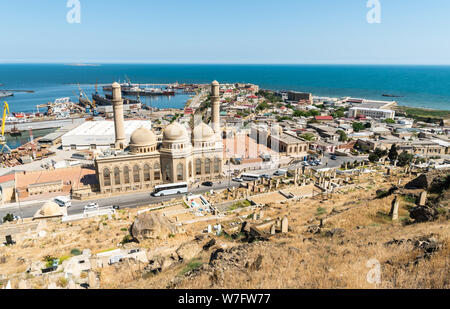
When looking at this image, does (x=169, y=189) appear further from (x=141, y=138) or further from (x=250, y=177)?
(x=250, y=177)

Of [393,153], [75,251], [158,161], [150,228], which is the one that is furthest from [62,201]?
[393,153]

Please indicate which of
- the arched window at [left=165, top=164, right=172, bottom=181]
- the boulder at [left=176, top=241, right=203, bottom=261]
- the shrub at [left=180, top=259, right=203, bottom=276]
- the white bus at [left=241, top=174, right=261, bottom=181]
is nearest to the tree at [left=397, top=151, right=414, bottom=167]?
the white bus at [left=241, top=174, right=261, bottom=181]

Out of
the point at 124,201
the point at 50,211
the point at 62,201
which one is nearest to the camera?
the point at 50,211

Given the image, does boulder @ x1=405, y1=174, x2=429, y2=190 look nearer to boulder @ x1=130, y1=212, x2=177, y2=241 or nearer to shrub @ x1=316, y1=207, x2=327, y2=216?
shrub @ x1=316, y1=207, x2=327, y2=216

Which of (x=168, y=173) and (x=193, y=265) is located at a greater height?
(x=193, y=265)

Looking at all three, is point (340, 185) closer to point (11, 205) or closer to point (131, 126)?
point (11, 205)

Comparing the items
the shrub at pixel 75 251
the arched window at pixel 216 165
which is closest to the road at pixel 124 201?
the arched window at pixel 216 165

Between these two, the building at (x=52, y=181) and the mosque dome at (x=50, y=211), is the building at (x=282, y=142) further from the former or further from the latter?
the mosque dome at (x=50, y=211)
